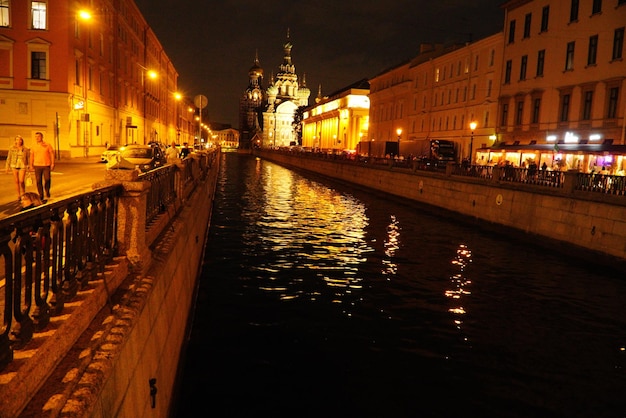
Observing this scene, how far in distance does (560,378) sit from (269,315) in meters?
5.45

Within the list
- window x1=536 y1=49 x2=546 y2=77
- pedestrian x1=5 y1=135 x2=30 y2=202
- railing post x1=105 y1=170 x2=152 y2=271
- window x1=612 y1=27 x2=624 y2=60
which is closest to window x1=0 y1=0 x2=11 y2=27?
pedestrian x1=5 y1=135 x2=30 y2=202

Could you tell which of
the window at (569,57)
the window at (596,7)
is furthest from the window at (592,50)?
the window at (569,57)

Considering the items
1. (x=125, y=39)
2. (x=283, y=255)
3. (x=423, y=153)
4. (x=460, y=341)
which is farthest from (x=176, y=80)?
(x=460, y=341)

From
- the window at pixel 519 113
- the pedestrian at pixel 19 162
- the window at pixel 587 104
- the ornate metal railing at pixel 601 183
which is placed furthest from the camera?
the window at pixel 519 113

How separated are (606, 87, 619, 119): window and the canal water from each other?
18352 mm

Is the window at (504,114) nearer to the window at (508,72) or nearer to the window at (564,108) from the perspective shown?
the window at (508,72)

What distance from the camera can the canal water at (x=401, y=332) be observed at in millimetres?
7484

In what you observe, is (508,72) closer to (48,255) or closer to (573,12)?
(573,12)

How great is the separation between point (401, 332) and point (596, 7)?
33754 millimetres

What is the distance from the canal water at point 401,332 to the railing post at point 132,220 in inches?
85.4

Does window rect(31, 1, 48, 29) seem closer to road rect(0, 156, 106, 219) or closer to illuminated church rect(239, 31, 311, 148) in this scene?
road rect(0, 156, 106, 219)

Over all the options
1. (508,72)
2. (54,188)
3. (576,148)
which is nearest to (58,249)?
(54,188)

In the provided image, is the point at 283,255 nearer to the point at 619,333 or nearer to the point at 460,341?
the point at 460,341

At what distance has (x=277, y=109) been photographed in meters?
177
